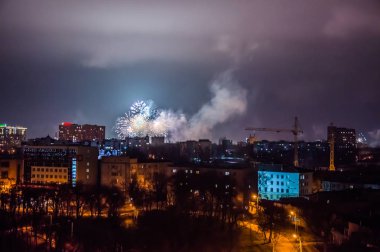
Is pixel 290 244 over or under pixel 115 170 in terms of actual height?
under

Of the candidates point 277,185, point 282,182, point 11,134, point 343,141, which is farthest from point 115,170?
point 343,141

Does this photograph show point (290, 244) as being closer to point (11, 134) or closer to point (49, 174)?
point (49, 174)

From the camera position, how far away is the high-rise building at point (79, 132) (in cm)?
6434

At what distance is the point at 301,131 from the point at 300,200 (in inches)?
1249

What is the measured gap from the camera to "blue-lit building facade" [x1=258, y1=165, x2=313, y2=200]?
27.3 metres

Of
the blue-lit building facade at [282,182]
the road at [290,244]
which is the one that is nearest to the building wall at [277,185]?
the blue-lit building facade at [282,182]

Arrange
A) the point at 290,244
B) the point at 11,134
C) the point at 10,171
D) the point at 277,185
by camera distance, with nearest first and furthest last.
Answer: the point at 290,244, the point at 277,185, the point at 10,171, the point at 11,134

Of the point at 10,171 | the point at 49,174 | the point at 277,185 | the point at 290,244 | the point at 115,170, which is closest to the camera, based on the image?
the point at 290,244

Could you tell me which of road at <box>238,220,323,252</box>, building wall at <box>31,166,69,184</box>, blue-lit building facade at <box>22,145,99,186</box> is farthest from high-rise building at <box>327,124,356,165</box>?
road at <box>238,220,323,252</box>

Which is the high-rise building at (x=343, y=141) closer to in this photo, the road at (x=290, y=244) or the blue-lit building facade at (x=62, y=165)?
the blue-lit building facade at (x=62, y=165)

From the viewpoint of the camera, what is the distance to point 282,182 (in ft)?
90.9

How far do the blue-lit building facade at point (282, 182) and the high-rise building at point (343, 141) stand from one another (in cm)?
3371

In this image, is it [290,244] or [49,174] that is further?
[49,174]

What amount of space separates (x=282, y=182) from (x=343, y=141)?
4946 centimetres
